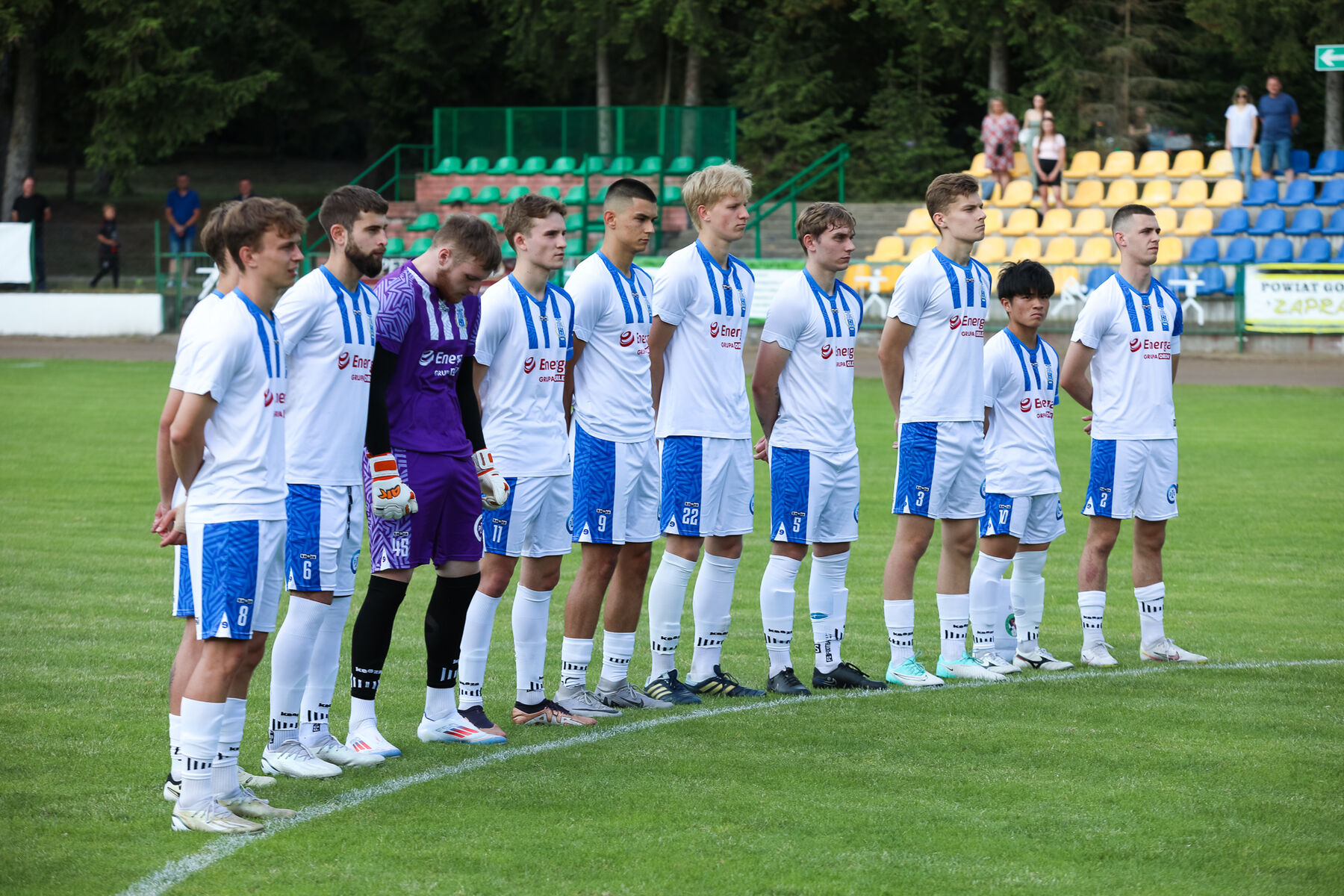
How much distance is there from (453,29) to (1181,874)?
43.1m

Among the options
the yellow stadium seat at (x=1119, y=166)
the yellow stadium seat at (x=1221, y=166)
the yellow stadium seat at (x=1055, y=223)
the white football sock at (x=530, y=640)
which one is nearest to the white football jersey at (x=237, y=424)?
the white football sock at (x=530, y=640)

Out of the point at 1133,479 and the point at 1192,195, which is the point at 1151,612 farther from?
the point at 1192,195

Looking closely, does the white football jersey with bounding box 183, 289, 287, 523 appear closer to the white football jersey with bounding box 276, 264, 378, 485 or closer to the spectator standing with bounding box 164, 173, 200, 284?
the white football jersey with bounding box 276, 264, 378, 485

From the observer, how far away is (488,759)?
5906 millimetres

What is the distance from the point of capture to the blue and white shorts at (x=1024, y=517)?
7609mm

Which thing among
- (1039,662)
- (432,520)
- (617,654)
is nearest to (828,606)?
(617,654)

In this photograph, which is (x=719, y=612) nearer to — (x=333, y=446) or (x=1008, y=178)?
(x=333, y=446)

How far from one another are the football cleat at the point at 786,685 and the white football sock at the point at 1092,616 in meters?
1.73

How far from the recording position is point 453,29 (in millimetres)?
44438

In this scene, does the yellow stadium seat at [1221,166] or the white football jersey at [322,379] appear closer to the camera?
the white football jersey at [322,379]

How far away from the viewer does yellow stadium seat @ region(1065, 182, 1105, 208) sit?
3078 centimetres

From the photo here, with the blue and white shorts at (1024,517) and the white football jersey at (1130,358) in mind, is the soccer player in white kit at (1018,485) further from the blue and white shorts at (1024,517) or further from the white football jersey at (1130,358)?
the white football jersey at (1130,358)

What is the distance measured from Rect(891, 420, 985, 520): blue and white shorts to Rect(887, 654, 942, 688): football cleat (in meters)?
0.76

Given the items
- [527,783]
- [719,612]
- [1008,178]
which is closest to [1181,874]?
[527,783]
